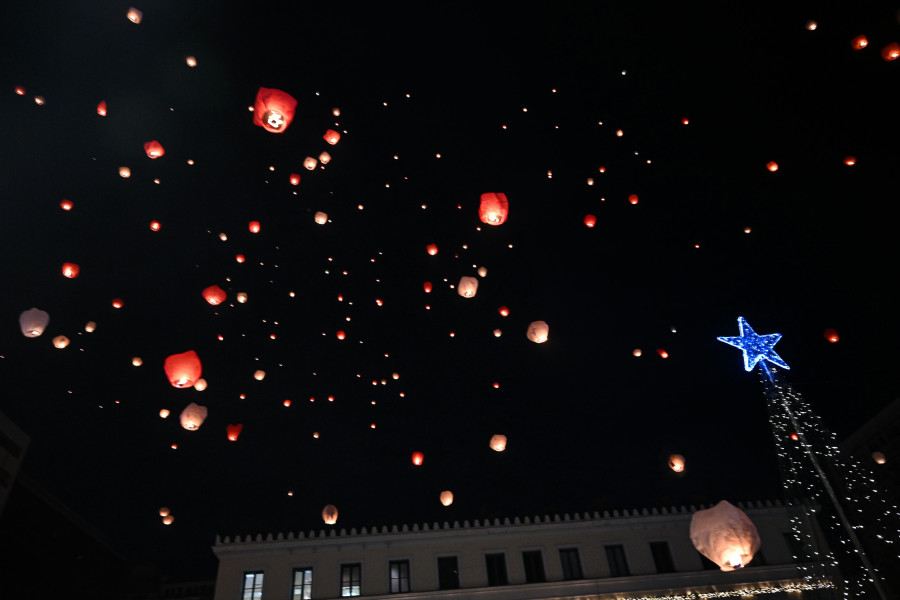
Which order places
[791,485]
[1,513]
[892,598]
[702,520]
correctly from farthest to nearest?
[1,513], [791,485], [892,598], [702,520]

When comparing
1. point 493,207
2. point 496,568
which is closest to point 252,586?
point 496,568

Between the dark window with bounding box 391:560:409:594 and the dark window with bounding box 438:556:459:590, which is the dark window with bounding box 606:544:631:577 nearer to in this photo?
the dark window with bounding box 438:556:459:590

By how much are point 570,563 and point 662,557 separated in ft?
11.9

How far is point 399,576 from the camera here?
2403 centimetres

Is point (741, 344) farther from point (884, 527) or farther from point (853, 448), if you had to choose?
point (853, 448)

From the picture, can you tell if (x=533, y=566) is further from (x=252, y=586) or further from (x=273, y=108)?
(x=273, y=108)

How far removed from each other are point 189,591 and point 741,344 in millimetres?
30157

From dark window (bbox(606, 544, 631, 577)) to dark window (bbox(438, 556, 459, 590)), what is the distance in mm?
5990

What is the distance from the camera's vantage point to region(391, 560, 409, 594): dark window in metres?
23.7

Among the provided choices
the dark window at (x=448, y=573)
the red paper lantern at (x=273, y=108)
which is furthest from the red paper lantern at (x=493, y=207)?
the dark window at (x=448, y=573)

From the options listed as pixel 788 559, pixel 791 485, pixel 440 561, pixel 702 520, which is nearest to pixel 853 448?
pixel 788 559

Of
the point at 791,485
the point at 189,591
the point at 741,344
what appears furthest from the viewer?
the point at 189,591

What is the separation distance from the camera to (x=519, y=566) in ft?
79.9

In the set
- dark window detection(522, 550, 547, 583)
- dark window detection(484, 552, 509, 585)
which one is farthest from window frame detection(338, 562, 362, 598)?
dark window detection(522, 550, 547, 583)
